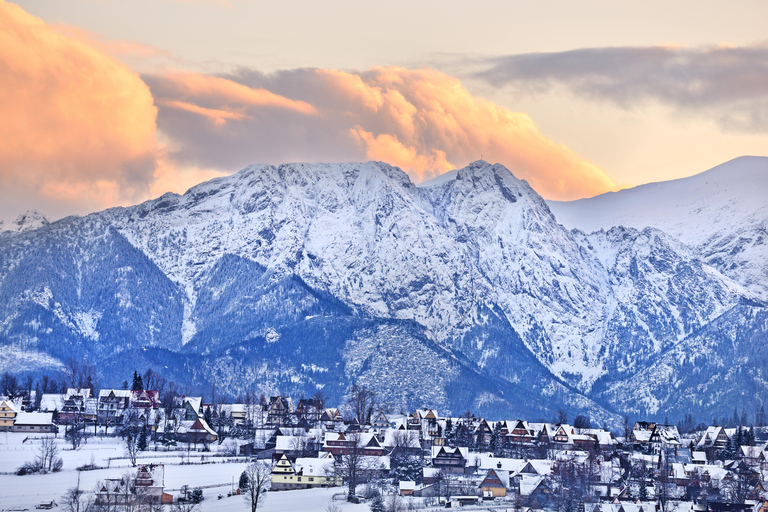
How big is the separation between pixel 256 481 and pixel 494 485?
34247 millimetres

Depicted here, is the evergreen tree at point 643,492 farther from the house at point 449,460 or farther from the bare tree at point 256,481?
the bare tree at point 256,481

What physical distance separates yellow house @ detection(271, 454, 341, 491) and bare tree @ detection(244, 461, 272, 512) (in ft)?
4.53

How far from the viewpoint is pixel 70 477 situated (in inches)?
6516

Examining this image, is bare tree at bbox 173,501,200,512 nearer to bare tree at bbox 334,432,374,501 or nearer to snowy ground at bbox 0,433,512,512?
snowy ground at bbox 0,433,512,512

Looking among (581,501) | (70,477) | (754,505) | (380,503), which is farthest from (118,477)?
(754,505)

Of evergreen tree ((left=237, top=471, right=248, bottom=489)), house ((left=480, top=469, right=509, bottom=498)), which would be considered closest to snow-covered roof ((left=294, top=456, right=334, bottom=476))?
evergreen tree ((left=237, top=471, right=248, bottom=489))

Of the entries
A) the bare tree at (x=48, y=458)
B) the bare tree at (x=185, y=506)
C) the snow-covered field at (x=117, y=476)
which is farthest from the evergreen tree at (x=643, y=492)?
the bare tree at (x=48, y=458)

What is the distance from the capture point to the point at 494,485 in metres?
178

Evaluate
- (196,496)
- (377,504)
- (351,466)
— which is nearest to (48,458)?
(196,496)

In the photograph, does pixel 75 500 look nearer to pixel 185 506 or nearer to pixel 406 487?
pixel 185 506

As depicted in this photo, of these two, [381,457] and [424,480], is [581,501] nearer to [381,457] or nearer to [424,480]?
[424,480]

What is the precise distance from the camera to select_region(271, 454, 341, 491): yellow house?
17600 centimetres

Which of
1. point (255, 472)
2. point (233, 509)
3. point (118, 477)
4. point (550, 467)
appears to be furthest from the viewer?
point (550, 467)

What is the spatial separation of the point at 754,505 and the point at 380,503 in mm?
49775
